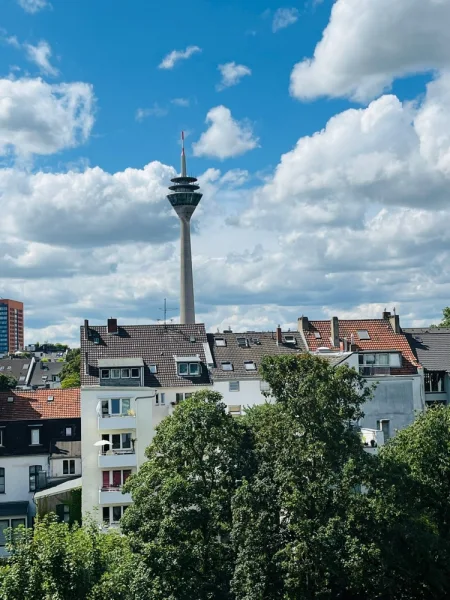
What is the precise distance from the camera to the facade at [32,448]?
60.4 metres

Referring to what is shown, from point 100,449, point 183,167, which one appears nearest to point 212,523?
point 100,449

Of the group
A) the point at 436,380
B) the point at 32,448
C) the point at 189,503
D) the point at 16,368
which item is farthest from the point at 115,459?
the point at 16,368

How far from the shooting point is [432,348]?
72.9 metres

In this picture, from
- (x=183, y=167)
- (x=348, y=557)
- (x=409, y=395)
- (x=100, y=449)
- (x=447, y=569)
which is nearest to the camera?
(x=348, y=557)

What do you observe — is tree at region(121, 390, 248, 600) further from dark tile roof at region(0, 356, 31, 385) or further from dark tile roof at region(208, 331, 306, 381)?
dark tile roof at region(0, 356, 31, 385)

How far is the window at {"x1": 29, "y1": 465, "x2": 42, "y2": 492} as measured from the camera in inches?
2400

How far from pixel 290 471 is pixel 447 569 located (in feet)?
33.6

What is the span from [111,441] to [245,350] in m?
15.0

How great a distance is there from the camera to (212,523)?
130ft

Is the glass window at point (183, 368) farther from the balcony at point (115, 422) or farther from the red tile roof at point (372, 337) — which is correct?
the red tile roof at point (372, 337)


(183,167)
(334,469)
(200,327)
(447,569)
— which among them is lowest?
(447,569)

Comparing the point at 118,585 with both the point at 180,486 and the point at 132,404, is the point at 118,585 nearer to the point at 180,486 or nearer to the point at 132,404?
the point at 180,486

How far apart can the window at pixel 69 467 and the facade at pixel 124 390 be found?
20.1 feet

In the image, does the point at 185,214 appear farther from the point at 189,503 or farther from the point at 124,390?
the point at 189,503
